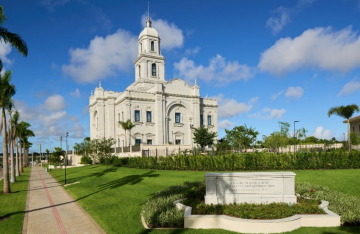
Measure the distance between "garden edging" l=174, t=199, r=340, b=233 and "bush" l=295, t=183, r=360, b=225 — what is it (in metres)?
0.40

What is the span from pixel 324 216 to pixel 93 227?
25.3 feet

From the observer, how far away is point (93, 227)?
377 inches

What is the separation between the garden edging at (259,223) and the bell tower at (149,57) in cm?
4444

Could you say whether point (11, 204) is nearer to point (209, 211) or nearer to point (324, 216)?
point (209, 211)

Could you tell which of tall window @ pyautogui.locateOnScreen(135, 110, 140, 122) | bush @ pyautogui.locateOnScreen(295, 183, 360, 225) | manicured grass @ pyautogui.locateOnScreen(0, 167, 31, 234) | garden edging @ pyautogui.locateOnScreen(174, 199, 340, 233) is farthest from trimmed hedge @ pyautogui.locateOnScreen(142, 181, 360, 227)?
tall window @ pyautogui.locateOnScreen(135, 110, 140, 122)

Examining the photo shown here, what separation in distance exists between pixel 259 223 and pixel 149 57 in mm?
46435

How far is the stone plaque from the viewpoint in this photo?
977 cm

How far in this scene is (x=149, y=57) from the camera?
51.4 metres

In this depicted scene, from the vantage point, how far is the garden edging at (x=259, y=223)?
806 centimetres

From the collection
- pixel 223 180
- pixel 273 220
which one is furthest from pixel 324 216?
pixel 223 180

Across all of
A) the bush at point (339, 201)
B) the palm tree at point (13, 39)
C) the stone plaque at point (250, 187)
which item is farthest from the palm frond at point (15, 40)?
the bush at point (339, 201)

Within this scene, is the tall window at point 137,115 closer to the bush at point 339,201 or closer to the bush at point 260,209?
the bush at point 339,201

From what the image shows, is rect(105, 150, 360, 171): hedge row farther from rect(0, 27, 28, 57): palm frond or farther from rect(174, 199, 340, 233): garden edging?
rect(0, 27, 28, 57): palm frond

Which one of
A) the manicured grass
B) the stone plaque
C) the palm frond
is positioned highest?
the palm frond
